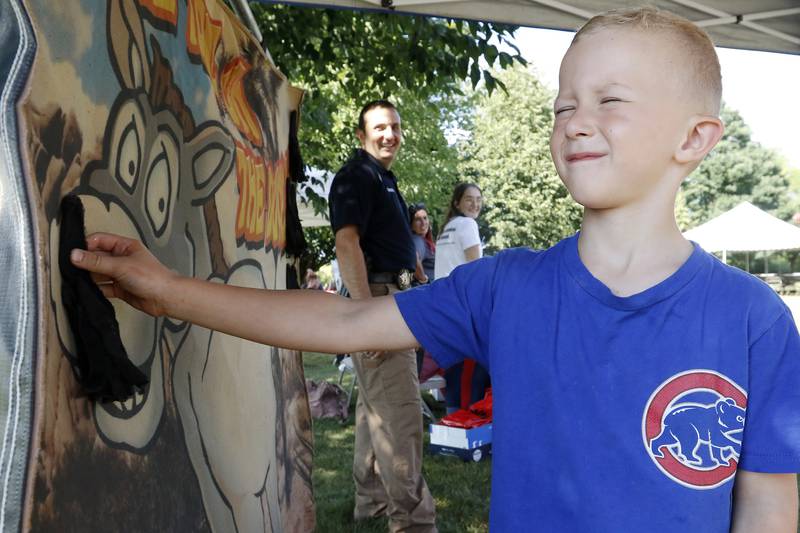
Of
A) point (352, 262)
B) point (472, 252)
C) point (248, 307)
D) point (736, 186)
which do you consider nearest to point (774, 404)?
point (248, 307)

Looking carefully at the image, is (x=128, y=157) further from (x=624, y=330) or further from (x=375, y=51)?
(x=375, y=51)

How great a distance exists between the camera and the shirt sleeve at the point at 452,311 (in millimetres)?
1602

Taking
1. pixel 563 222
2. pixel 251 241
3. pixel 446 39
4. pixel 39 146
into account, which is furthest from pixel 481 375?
pixel 563 222

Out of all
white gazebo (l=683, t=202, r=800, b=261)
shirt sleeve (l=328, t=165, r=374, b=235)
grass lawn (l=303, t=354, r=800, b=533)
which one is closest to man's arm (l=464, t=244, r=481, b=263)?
grass lawn (l=303, t=354, r=800, b=533)

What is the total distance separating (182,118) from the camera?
1.89 m

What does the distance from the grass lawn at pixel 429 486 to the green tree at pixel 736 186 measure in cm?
4171

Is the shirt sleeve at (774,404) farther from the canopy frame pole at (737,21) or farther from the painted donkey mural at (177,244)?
the canopy frame pole at (737,21)

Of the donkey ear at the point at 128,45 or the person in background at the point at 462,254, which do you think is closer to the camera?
the donkey ear at the point at 128,45

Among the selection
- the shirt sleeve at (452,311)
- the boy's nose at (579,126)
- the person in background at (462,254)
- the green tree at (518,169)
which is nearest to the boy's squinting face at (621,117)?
the boy's nose at (579,126)

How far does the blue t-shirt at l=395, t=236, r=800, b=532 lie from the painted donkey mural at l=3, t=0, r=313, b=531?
Answer: 0.73 meters

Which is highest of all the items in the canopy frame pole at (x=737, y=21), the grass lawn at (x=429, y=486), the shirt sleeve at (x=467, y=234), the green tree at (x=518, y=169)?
the green tree at (x=518, y=169)

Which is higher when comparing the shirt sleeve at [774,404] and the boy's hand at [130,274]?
the boy's hand at [130,274]

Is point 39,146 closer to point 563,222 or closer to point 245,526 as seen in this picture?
point 245,526

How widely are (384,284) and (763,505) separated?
270 centimetres
